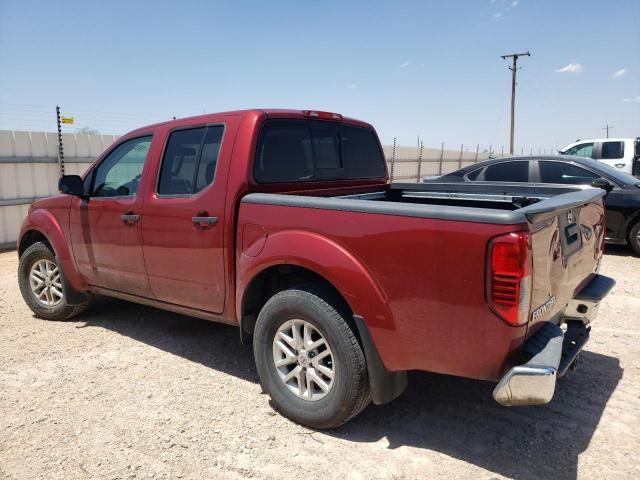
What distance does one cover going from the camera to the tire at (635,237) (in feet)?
26.7

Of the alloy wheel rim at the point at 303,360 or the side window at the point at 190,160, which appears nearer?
the alloy wheel rim at the point at 303,360

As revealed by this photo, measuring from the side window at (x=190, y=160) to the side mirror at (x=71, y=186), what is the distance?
3.40 ft

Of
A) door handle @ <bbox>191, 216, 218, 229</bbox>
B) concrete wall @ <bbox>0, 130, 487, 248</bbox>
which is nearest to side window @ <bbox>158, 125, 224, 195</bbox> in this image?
door handle @ <bbox>191, 216, 218, 229</bbox>

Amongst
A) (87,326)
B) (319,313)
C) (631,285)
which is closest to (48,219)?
(87,326)

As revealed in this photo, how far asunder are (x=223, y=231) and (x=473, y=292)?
1.75 m

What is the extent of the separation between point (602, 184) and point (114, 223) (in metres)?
6.79

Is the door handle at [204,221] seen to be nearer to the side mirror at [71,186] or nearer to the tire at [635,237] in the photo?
the side mirror at [71,186]

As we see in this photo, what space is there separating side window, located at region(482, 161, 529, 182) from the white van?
5360mm

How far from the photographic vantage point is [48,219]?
4996 millimetres

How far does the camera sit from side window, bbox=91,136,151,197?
425cm

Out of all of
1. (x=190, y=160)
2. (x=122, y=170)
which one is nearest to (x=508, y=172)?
(x=190, y=160)

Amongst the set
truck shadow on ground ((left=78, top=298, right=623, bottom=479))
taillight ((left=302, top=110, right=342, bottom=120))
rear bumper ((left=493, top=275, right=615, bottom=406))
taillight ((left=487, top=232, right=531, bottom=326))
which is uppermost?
taillight ((left=302, top=110, right=342, bottom=120))

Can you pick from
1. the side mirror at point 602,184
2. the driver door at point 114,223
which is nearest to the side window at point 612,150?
the side mirror at point 602,184

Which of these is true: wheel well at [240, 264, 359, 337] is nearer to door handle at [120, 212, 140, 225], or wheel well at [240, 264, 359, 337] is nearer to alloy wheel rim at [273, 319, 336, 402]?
alloy wheel rim at [273, 319, 336, 402]
